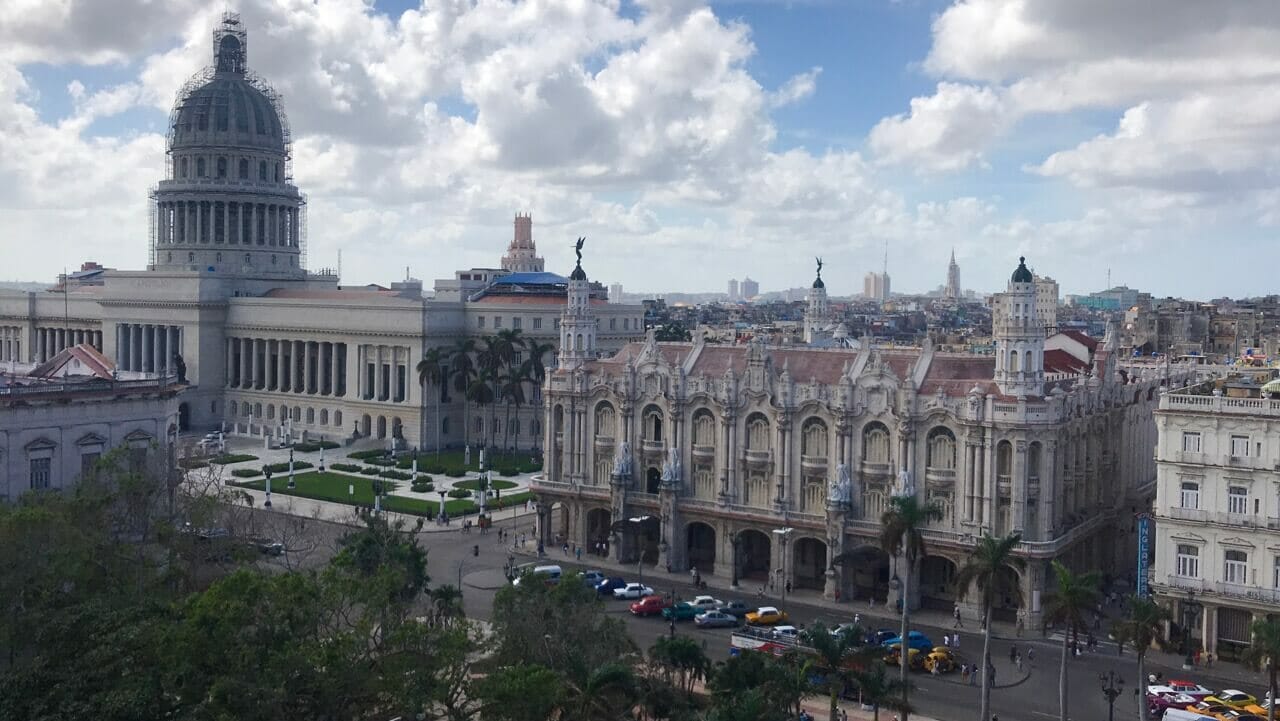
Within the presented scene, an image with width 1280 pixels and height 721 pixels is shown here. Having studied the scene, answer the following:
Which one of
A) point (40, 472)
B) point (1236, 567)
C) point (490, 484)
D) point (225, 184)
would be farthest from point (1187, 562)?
point (225, 184)

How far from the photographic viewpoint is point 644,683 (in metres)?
46.9

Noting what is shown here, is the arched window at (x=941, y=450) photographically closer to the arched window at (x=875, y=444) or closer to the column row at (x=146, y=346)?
the arched window at (x=875, y=444)

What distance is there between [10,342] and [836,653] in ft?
538

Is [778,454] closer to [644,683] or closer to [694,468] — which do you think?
[694,468]

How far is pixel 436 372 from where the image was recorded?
130875 mm

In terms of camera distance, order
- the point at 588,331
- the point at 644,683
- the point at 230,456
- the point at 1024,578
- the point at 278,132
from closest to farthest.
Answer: the point at 644,683 → the point at 1024,578 → the point at 588,331 → the point at 230,456 → the point at 278,132

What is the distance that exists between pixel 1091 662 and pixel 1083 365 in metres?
31.2

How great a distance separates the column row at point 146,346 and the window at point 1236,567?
124 metres

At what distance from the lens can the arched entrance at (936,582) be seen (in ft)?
247

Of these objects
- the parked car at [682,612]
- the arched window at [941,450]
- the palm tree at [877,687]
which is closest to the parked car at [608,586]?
the parked car at [682,612]

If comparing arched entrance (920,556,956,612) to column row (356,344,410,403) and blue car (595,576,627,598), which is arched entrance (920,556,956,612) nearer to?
blue car (595,576,627,598)

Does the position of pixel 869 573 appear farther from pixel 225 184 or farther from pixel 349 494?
pixel 225 184

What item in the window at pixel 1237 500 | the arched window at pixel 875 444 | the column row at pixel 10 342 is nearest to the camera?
the window at pixel 1237 500

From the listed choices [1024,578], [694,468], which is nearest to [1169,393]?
[1024,578]
